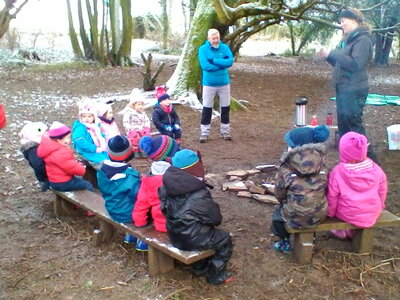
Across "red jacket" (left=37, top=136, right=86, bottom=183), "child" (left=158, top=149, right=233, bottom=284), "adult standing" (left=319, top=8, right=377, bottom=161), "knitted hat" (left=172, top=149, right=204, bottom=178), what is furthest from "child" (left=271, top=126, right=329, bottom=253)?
"adult standing" (left=319, top=8, right=377, bottom=161)

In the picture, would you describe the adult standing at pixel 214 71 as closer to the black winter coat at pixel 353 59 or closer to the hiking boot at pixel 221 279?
the black winter coat at pixel 353 59

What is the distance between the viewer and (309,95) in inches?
458

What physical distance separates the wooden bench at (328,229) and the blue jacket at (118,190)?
1.25 m

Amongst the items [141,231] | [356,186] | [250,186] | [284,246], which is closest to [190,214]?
[141,231]

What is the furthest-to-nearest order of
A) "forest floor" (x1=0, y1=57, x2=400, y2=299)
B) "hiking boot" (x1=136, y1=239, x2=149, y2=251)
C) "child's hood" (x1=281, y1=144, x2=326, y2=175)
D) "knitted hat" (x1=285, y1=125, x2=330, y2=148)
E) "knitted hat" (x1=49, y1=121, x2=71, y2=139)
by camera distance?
1. "knitted hat" (x1=49, y1=121, x2=71, y2=139)
2. "hiking boot" (x1=136, y1=239, x2=149, y2=251)
3. "knitted hat" (x1=285, y1=125, x2=330, y2=148)
4. "child's hood" (x1=281, y1=144, x2=326, y2=175)
5. "forest floor" (x1=0, y1=57, x2=400, y2=299)

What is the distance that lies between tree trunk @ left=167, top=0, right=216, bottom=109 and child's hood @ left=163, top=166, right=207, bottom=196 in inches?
240

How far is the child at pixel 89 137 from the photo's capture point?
4652 millimetres

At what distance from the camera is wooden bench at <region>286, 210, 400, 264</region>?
3264 millimetres

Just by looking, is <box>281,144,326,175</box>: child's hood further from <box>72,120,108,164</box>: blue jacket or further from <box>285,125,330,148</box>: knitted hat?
<box>72,120,108,164</box>: blue jacket

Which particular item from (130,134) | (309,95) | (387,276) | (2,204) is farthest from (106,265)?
(309,95)

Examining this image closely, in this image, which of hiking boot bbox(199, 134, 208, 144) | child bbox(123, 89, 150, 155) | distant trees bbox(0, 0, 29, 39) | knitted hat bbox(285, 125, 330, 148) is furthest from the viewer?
distant trees bbox(0, 0, 29, 39)

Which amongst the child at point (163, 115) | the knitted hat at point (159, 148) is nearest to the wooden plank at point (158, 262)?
the knitted hat at point (159, 148)

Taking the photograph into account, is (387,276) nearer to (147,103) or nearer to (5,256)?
(5,256)

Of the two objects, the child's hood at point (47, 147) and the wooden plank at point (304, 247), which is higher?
the child's hood at point (47, 147)
